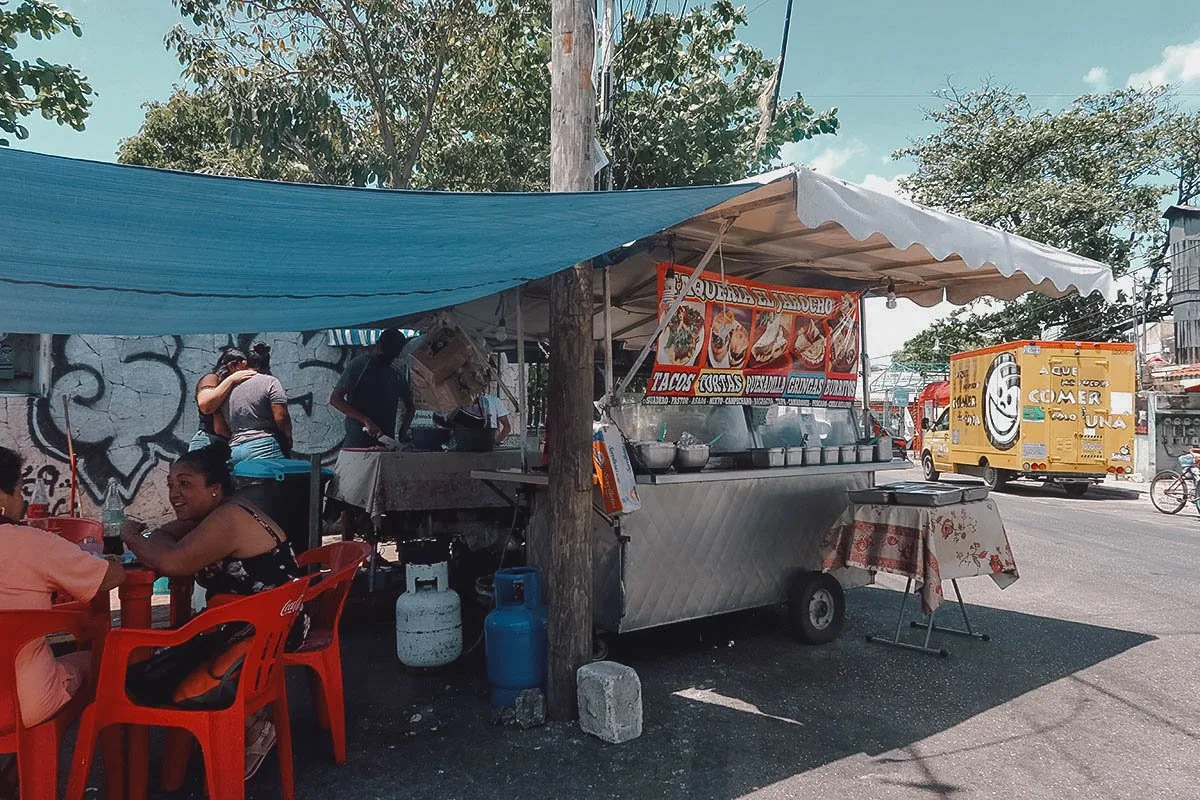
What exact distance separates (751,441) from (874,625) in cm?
161

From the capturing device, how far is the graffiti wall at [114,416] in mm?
8164

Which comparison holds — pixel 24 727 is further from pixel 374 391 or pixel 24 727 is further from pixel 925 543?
pixel 925 543

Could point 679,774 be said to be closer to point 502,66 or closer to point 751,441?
point 751,441

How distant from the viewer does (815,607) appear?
5.03m

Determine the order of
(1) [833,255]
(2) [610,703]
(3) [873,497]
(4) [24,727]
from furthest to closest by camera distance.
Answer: (1) [833,255] < (3) [873,497] < (2) [610,703] < (4) [24,727]

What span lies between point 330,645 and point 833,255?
3.89 metres

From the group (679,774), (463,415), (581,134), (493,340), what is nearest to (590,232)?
(581,134)

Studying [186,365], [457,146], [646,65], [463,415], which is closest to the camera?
[463,415]

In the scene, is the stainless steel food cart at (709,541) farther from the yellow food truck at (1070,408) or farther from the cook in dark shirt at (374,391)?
the yellow food truck at (1070,408)

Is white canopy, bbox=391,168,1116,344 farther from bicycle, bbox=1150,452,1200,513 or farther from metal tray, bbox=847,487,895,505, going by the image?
bicycle, bbox=1150,452,1200,513

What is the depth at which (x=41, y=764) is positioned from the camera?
2.39 m

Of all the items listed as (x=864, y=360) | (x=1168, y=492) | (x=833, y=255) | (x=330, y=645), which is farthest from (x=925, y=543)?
(x=1168, y=492)

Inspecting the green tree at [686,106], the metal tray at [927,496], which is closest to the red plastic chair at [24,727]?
the metal tray at [927,496]

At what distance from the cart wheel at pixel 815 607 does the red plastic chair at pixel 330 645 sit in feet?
9.25
